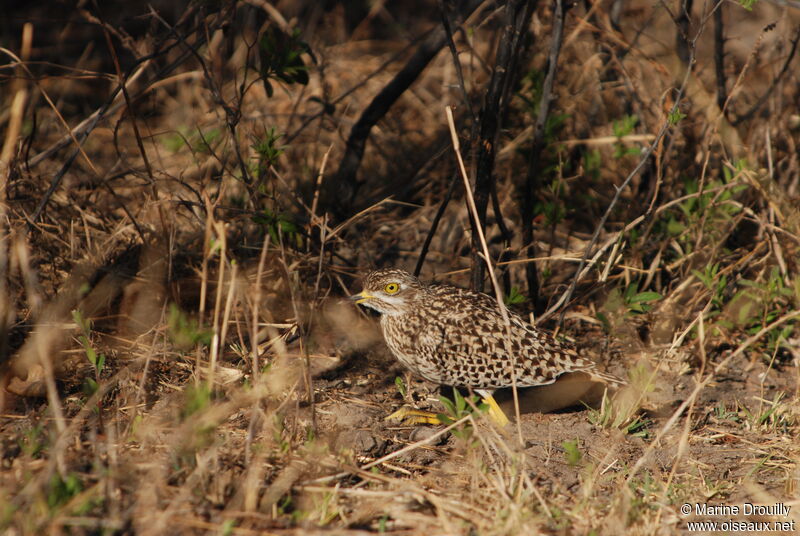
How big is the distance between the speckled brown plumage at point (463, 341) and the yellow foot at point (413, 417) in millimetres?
229

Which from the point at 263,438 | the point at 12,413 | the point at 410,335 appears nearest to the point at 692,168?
the point at 410,335

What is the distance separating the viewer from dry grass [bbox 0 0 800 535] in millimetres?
3574

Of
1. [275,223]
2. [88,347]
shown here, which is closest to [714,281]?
[275,223]

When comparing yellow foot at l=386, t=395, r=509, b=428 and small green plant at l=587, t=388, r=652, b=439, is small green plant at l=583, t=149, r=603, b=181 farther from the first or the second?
yellow foot at l=386, t=395, r=509, b=428

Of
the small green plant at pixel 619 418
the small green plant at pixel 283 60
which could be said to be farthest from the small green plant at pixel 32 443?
the small green plant at pixel 619 418

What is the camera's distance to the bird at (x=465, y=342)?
469cm

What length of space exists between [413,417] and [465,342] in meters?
0.57

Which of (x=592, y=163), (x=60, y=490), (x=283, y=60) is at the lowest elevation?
(x=60, y=490)

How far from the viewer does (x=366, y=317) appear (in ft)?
18.4

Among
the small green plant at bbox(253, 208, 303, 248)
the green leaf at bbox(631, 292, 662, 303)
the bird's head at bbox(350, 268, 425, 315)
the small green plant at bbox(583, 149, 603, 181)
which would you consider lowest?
the bird's head at bbox(350, 268, 425, 315)

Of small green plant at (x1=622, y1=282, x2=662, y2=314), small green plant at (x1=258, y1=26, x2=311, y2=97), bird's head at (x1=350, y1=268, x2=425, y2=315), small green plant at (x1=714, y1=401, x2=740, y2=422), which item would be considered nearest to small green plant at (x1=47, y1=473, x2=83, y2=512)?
bird's head at (x1=350, y1=268, x2=425, y2=315)

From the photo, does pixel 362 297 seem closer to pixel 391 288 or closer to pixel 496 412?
pixel 391 288

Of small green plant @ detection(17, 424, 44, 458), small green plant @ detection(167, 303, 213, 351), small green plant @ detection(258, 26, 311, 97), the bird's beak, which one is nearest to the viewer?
small green plant @ detection(17, 424, 44, 458)

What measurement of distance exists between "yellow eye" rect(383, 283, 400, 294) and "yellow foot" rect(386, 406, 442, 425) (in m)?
0.78
